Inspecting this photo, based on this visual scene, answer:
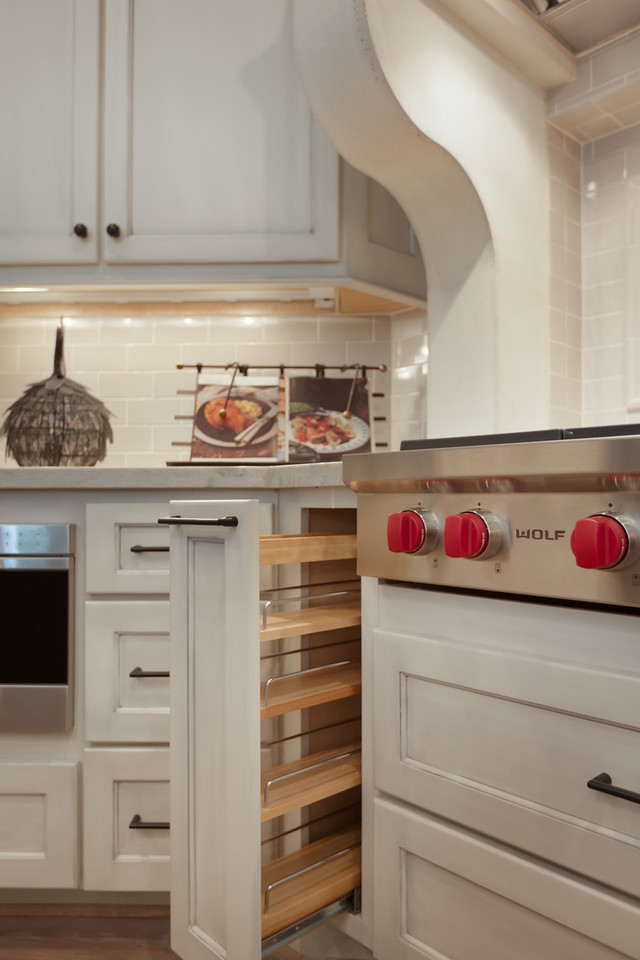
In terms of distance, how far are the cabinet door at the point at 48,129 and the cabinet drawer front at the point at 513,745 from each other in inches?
52.6

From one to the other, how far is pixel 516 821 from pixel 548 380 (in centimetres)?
94

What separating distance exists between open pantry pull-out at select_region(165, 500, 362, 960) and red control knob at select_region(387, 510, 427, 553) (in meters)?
0.18

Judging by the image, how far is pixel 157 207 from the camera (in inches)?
66.6

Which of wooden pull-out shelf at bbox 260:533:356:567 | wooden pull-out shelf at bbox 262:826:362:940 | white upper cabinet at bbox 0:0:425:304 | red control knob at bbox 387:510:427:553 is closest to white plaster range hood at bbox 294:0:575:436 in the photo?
white upper cabinet at bbox 0:0:425:304

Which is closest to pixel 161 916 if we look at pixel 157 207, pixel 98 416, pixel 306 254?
pixel 98 416

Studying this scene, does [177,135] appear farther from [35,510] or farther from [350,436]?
[35,510]

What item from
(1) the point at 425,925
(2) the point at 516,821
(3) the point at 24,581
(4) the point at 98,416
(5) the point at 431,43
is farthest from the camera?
(4) the point at 98,416

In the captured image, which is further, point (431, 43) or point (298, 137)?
point (298, 137)

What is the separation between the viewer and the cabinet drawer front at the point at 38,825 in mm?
1373

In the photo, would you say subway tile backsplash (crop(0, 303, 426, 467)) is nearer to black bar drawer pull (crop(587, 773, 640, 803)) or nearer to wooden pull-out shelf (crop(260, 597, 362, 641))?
wooden pull-out shelf (crop(260, 597, 362, 641))

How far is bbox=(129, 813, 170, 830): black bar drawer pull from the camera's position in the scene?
4.47ft

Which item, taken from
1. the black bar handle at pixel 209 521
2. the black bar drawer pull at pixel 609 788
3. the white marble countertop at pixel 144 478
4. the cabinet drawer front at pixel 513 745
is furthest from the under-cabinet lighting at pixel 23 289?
the black bar drawer pull at pixel 609 788

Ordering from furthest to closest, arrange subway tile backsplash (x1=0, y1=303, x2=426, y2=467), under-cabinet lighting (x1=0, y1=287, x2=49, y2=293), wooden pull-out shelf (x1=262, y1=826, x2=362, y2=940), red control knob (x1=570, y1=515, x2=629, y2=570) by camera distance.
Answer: subway tile backsplash (x1=0, y1=303, x2=426, y2=467) < under-cabinet lighting (x1=0, y1=287, x2=49, y2=293) < wooden pull-out shelf (x1=262, y1=826, x2=362, y2=940) < red control knob (x1=570, y1=515, x2=629, y2=570)

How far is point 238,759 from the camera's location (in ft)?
2.81
